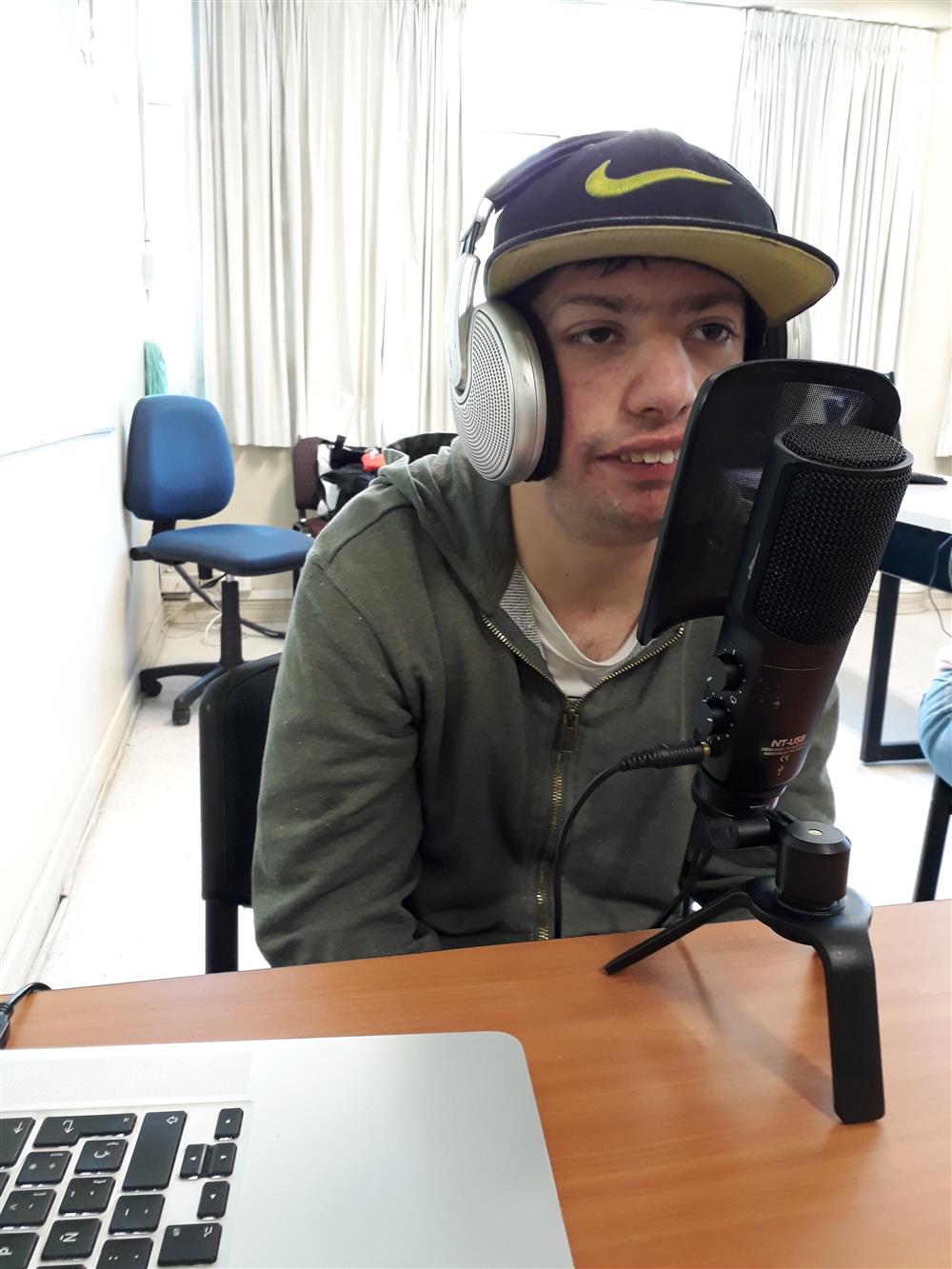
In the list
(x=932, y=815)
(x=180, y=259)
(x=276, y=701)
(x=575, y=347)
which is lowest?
(x=932, y=815)

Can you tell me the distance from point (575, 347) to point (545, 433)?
3.5 inches

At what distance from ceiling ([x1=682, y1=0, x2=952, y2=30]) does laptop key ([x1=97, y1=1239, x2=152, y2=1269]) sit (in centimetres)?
492

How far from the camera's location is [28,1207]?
38 cm

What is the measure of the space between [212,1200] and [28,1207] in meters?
0.08

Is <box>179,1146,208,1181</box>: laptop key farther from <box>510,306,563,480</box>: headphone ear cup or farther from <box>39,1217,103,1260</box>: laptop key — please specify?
<box>510,306,563,480</box>: headphone ear cup

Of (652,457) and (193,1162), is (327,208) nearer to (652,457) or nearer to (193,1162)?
(652,457)

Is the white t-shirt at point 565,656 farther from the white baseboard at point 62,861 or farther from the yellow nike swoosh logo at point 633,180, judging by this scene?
the white baseboard at point 62,861

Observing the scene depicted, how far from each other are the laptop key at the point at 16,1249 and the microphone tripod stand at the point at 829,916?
1.26 ft

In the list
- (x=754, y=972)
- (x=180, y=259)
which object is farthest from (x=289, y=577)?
(x=754, y=972)

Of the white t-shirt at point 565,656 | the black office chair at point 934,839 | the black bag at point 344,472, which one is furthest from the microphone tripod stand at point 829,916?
the black bag at point 344,472

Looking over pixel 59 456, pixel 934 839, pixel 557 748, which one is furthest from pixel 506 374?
pixel 59 456

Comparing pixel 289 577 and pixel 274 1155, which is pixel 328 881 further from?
pixel 289 577

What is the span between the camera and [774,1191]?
433mm

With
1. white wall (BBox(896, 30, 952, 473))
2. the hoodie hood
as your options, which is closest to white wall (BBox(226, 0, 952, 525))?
white wall (BBox(896, 30, 952, 473))
